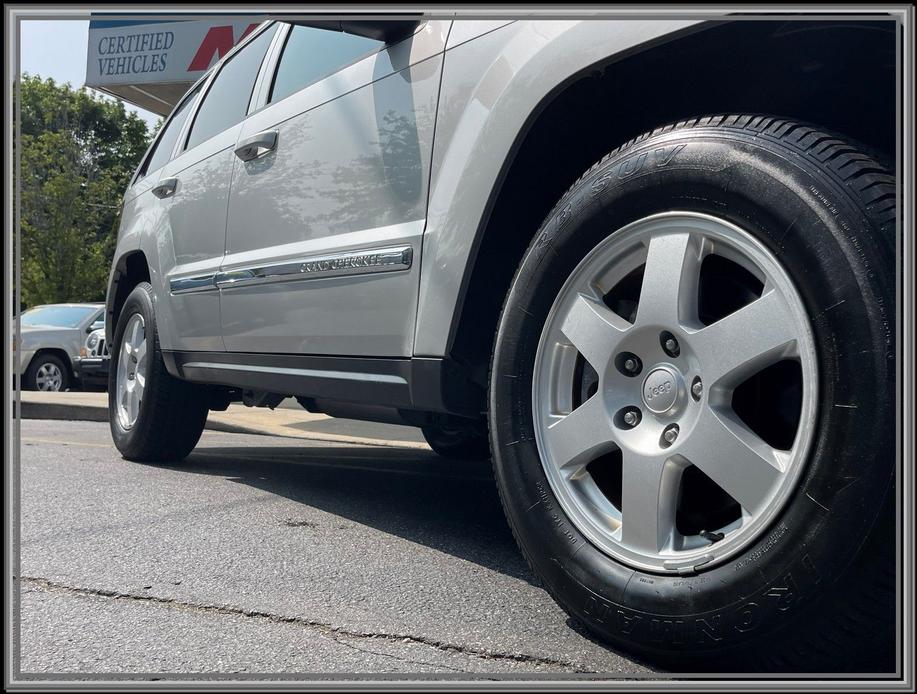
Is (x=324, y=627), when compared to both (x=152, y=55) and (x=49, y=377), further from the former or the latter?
(x=152, y=55)

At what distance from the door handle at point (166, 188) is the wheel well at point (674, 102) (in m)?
2.27

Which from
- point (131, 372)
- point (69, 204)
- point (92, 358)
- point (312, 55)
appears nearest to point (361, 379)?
point (312, 55)

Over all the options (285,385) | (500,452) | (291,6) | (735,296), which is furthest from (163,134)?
(735,296)

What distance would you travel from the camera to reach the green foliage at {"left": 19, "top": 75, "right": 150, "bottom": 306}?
802cm

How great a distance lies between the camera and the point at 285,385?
2.86 m

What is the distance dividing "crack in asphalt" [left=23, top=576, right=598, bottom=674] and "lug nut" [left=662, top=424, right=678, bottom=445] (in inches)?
17.0

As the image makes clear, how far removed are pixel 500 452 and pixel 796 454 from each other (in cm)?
64

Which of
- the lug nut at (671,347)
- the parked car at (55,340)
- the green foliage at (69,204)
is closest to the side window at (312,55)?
the lug nut at (671,347)

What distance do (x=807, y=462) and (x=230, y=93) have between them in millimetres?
3100

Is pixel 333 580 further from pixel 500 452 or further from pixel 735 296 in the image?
pixel 735 296

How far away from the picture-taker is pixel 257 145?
2951 mm

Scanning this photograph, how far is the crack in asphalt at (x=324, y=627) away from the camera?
61.5 inches

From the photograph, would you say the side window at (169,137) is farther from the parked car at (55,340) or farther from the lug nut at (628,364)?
the parked car at (55,340)

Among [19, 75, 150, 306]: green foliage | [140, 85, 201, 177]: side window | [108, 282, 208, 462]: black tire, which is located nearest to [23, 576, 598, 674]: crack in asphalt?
[108, 282, 208, 462]: black tire
